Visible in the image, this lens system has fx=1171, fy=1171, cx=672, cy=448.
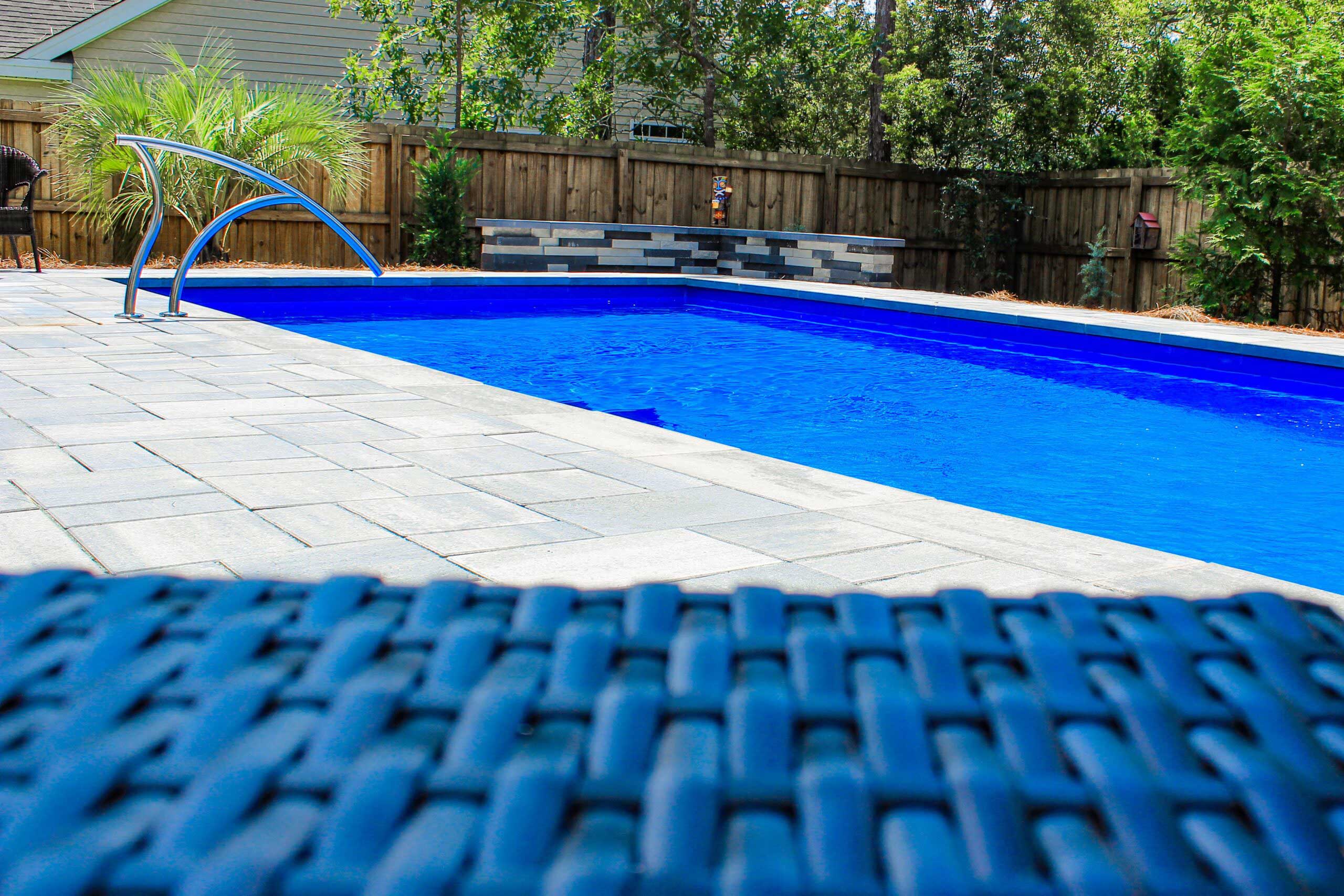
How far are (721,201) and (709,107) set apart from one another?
78.2 inches

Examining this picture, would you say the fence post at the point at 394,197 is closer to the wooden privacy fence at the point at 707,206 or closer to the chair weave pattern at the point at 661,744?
the wooden privacy fence at the point at 707,206

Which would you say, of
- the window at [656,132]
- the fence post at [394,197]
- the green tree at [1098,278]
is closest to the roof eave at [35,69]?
the fence post at [394,197]

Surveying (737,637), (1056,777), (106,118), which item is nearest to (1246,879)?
(1056,777)

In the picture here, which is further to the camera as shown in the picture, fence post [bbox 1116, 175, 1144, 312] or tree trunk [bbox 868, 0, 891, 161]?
tree trunk [bbox 868, 0, 891, 161]

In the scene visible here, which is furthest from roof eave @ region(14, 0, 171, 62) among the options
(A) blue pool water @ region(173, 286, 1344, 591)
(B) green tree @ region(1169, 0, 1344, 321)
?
(B) green tree @ region(1169, 0, 1344, 321)

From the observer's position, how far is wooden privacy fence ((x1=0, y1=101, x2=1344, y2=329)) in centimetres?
1127

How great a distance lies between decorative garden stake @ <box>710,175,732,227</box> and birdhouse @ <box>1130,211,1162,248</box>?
14.7 feet

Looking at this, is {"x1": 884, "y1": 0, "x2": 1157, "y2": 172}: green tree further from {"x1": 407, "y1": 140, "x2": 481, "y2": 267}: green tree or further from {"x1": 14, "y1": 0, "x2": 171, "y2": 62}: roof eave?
{"x1": 14, "y1": 0, "x2": 171, "y2": 62}: roof eave

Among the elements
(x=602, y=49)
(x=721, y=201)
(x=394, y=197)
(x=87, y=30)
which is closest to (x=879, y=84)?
(x=721, y=201)

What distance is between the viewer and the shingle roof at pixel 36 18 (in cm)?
1386

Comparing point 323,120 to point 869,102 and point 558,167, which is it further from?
point 869,102

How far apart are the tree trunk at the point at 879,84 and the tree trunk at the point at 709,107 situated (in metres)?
2.01

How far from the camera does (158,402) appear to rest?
4242mm

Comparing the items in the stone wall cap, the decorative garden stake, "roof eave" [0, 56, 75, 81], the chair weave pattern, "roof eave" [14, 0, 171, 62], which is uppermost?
"roof eave" [14, 0, 171, 62]
